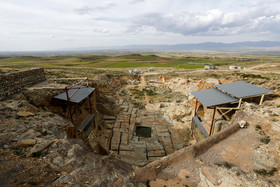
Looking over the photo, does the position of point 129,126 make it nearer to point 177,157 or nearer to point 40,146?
point 177,157

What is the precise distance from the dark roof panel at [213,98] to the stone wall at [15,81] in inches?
617

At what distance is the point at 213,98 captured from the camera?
1213 cm

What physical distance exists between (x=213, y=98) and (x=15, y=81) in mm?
16905

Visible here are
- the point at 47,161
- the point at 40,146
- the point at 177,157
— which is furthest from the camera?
the point at 177,157

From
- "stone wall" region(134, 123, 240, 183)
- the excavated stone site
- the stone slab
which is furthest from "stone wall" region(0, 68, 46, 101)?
the stone slab

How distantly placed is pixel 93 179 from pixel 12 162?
3116 millimetres

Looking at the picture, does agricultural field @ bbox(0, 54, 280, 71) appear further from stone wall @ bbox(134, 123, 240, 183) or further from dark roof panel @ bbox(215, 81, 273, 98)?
dark roof panel @ bbox(215, 81, 273, 98)

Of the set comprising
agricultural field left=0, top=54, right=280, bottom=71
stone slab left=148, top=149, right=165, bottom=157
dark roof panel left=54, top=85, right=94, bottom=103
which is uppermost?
dark roof panel left=54, top=85, right=94, bottom=103

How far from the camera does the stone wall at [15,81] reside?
1080 centimetres

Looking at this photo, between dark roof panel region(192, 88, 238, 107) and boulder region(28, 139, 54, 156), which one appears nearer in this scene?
boulder region(28, 139, 54, 156)

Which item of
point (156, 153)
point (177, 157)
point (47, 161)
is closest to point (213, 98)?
point (156, 153)

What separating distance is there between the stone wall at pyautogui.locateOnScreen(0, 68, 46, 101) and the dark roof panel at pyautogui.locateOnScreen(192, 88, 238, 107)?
51.4ft

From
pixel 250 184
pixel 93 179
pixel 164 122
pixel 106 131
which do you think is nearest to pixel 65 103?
pixel 106 131

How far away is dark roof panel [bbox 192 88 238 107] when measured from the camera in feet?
37.2
